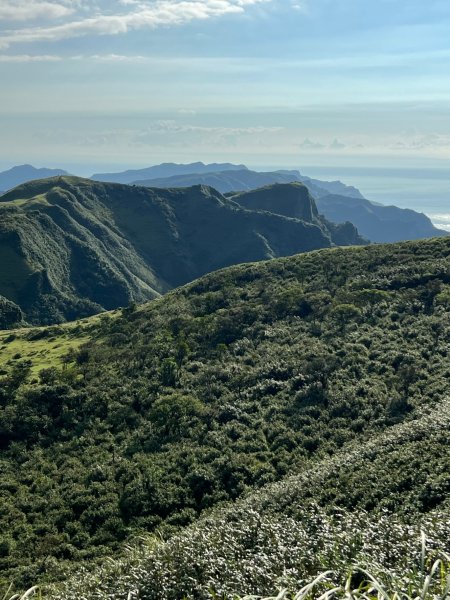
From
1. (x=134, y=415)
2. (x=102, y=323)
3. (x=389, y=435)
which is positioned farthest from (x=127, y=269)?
(x=389, y=435)

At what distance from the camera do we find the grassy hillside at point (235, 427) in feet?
68.6

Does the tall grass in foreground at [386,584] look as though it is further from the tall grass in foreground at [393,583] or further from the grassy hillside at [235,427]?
the grassy hillside at [235,427]

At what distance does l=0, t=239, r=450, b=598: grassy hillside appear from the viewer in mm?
20906

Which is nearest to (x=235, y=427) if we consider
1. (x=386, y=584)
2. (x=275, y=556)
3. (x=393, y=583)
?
(x=275, y=556)

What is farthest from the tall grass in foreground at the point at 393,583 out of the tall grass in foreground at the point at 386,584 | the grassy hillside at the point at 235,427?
the grassy hillside at the point at 235,427

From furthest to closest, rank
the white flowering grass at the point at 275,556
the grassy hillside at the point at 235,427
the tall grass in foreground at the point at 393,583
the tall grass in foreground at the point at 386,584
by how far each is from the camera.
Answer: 1. the grassy hillside at the point at 235,427
2. the white flowering grass at the point at 275,556
3. the tall grass in foreground at the point at 393,583
4. the tall grass in foreground at the point at 386,584

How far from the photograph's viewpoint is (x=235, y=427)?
35781 mm

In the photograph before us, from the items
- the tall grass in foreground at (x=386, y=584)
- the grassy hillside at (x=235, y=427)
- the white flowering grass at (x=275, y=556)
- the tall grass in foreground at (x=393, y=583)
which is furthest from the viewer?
the grassy hillside at (x=235, y=427)

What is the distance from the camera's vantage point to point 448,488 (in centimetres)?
2017

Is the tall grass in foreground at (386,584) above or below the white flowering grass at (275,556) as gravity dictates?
above

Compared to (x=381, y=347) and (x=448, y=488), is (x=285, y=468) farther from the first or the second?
(x=381, y=347)

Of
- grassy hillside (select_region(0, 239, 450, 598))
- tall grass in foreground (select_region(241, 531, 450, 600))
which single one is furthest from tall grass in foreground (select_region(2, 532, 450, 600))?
grassy hillside (select_region(0, 239, 450, 598))

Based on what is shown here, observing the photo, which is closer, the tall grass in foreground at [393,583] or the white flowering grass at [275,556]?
the tall grass in foreground at [393,583]

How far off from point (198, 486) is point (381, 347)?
66.0 ft
